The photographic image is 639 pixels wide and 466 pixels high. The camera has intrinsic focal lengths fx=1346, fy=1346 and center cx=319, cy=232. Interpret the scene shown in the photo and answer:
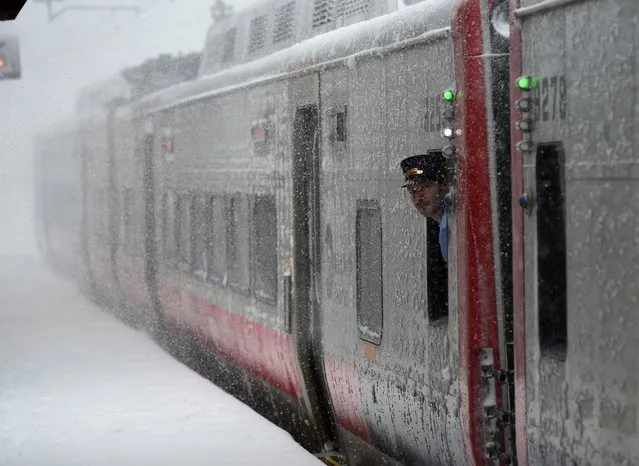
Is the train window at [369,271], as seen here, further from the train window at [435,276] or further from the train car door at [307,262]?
the train car door at [307,262]

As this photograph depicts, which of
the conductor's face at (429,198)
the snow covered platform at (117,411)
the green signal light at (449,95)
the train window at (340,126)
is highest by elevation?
the green signal light at (449,95)

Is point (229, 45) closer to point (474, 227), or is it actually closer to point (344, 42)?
point (344, 42)

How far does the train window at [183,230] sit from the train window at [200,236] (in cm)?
24

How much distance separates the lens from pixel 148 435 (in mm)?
7859

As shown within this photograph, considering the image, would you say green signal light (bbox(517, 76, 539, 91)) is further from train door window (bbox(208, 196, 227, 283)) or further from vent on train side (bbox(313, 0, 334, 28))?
train door window (bbox(208, 196, 227, 283))

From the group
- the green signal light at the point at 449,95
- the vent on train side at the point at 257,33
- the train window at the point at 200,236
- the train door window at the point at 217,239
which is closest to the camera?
the green signal light at the point at 449,95

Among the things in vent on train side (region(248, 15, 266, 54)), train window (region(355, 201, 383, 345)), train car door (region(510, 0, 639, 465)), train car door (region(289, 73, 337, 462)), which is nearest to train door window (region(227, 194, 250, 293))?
train car door (region(289, 73, 337, 462))

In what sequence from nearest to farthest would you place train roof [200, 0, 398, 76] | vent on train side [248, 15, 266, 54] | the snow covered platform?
the snow covered platform < train roof [200, 0, 398, 76] < vent on train side [248, 15, 266, 54]

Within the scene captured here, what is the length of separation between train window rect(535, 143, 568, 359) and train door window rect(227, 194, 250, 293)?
4.89 meters

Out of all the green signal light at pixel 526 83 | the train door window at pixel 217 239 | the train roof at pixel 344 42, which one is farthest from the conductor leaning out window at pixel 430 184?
the train door window at pixel 217 239

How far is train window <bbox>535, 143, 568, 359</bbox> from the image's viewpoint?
454cm

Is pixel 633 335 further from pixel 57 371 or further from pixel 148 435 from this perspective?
pixel 57 371

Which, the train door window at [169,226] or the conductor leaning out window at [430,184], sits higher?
the conductor leaning out window at [430,184]

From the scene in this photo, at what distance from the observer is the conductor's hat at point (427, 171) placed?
5.57 m
